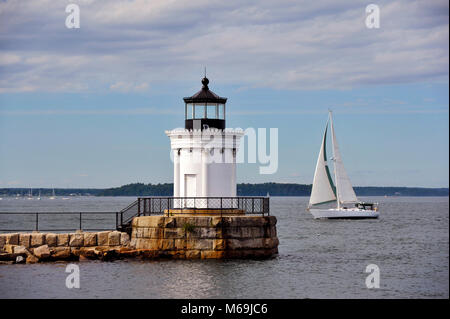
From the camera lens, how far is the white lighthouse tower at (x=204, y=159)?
101ft

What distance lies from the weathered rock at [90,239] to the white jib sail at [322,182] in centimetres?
4958

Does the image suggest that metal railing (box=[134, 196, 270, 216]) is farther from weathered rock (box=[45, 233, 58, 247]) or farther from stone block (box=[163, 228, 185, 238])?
weathered rock (box=[45, 233, 58, 247])

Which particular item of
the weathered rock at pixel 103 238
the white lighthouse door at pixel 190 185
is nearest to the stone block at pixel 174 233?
the white lighthouse door at pixel 190 185

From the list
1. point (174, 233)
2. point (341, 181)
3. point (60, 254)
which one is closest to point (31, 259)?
point (60, 254)

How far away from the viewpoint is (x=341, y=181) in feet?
266

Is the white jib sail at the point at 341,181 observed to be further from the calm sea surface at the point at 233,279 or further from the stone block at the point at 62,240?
the stone block at the point at 62,240

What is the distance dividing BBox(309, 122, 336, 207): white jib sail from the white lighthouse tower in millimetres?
47596

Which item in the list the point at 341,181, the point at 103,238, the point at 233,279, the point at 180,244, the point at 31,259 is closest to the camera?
the point at 233,279

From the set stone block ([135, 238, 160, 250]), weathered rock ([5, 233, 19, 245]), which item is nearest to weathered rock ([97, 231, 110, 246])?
stone block ([135, 238, 160, 250])

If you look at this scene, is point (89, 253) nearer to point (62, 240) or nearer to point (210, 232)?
point (62, 240)

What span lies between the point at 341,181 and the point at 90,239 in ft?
176

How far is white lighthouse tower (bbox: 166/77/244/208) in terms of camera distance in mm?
30719

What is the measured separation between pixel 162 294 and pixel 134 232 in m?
6.50

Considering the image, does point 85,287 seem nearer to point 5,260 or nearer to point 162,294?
point 162,294
